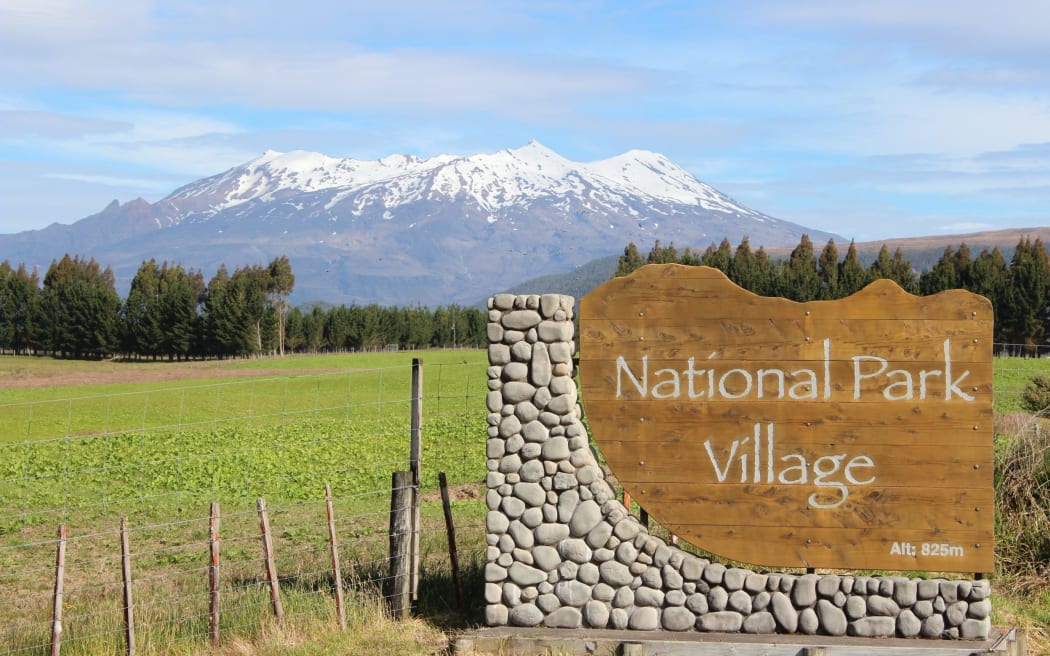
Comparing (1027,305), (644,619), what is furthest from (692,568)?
(1027,305)

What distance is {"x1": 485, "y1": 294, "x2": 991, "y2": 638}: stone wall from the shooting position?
8.69 m

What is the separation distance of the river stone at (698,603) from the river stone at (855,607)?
45.7 inches

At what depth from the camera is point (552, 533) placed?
9.23m

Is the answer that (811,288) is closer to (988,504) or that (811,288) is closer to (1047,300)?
(1047,300)

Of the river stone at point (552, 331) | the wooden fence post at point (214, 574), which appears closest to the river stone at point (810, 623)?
the river stone at point (552, 331)

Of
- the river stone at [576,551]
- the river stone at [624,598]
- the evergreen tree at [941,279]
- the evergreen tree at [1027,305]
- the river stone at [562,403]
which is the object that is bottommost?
the river stone at [624,598]

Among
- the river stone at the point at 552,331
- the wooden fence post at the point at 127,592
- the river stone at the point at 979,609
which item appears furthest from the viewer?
the river stone at the point at 552,331

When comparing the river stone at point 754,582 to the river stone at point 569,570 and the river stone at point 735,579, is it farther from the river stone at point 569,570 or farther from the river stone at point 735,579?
the river stone at point 569,570

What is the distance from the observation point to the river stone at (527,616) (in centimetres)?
916

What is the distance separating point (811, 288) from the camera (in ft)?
332

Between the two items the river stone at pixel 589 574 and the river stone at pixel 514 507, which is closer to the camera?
the river stone at pixel 589 574

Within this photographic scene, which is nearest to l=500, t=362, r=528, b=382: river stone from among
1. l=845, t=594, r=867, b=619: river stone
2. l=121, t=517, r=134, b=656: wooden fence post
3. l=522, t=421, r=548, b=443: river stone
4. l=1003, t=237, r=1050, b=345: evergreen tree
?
l=522, t=421, r=548, b=443: river stone

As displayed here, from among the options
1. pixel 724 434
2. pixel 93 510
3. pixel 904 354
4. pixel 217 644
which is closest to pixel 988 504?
pixel 904 354

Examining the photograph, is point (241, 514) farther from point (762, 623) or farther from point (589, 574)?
point (762, 623)
